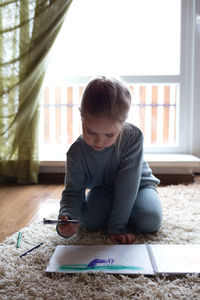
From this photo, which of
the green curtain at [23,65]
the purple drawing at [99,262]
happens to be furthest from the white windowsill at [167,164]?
the purple drawing at [99,262]

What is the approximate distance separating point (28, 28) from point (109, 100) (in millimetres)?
1141

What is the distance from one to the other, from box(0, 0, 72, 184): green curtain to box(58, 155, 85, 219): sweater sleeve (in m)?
0.80

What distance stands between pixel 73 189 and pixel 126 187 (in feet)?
0.55

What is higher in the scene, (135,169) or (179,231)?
(135,169)

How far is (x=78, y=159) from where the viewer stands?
921mm

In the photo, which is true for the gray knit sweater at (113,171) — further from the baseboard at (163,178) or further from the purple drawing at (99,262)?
the baseboard at (163,178)

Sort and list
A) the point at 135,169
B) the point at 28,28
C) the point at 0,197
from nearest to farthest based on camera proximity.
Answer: the point at 135,169, the point at 0,197, the point at 28,28

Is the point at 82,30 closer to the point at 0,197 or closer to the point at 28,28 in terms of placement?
the point at 28,28

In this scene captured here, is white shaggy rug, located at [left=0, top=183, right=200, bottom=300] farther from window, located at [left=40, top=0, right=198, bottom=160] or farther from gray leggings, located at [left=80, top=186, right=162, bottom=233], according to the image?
window, located at [left=40, top=0, right=198, bottom=160]

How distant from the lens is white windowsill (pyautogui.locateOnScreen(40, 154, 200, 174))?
168 cm

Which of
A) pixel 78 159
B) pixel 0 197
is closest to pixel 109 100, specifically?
pixel 78 159

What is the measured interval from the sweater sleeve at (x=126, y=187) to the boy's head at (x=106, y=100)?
0.56 feet

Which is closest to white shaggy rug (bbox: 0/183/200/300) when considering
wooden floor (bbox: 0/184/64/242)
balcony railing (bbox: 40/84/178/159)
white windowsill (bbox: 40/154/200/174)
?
wooden floor (bbox: 0/184/64/242)

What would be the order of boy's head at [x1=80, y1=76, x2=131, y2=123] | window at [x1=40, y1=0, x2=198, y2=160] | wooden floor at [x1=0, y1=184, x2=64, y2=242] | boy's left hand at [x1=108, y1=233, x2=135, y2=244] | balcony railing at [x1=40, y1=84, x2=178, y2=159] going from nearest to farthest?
1. boy's head at [x1=80, y1=76, x2=131, y2=123]
2. boy's left hand at [x1=108, y1=233, x2=135, y2=244]
3. wooden floor at [x1=0, y1=184, x2=64, y2=242]
4. window at [x1=40, y1=0, x2=198, y2=160]
5. balcony railing at [x1=40, y1=84, x2=178, y2=159]
